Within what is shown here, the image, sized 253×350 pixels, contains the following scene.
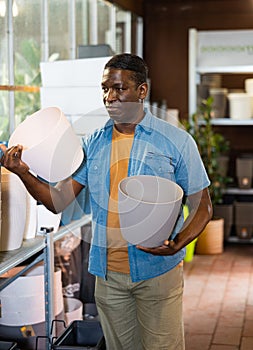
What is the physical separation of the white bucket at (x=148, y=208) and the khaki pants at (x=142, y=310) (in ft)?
0.57

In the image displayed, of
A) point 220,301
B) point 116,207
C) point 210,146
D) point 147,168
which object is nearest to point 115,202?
point 116,207

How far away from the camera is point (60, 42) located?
13.7ft

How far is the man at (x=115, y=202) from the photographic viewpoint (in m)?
2.15

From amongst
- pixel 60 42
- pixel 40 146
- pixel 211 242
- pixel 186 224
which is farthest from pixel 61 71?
pixel 211 242

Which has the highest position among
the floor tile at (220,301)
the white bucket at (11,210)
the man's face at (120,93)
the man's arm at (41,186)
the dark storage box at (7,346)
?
the man's face at (120,93)

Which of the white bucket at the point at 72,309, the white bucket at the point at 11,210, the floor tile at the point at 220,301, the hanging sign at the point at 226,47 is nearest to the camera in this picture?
the white bucket at the point at 11,210

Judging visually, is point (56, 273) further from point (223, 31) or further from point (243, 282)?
point (223, 31)

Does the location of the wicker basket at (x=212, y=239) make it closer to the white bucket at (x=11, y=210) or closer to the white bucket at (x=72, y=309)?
the white bucket at (x=72, y=309)

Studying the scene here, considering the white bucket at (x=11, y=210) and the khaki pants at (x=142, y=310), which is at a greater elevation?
the white bucket at (x=11, y=210)

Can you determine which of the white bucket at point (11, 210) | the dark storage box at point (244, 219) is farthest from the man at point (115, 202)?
the dark storage box at point (244, 219)

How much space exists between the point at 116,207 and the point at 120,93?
0.39 m

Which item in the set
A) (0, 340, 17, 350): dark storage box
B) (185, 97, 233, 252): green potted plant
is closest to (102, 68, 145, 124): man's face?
(0, 340, 17, 350): dark storage box

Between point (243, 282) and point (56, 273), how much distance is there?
7.08 ft

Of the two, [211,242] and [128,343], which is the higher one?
[128,343]
